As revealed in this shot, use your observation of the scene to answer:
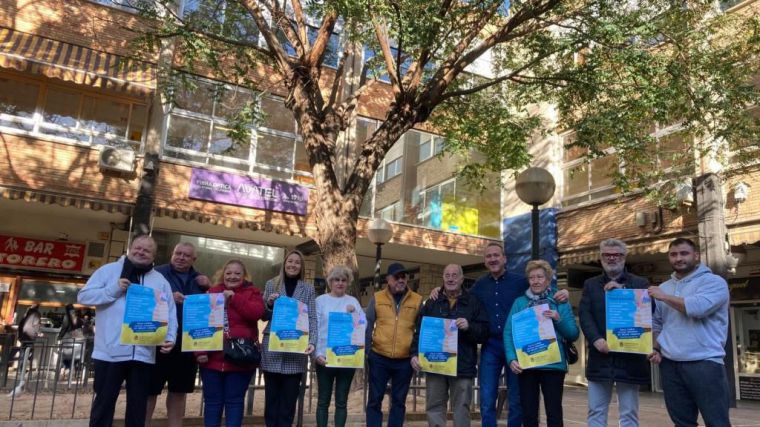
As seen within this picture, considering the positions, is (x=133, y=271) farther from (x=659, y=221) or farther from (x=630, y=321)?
(x=659, y=221)

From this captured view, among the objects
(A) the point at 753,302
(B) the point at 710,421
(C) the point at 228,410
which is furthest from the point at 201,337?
(A) the point at 753,302

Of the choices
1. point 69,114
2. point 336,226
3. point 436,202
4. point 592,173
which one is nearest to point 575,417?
point 336,226

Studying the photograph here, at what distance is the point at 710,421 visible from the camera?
4277mm

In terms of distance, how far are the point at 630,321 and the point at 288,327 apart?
2.77 m

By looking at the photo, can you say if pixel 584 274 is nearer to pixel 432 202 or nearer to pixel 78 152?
pixel 432 202

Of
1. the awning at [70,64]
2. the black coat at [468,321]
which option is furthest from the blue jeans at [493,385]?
the awning at [70,64]

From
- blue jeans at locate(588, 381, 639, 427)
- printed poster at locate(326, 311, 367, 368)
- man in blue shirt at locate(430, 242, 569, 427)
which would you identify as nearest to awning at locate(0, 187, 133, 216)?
printed poster at locate(326, 311, 367, 368)

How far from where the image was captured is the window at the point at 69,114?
42.5ft

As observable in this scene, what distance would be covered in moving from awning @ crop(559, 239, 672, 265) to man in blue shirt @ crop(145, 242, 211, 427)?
11672 millimetres

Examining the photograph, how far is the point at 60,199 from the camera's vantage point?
11984mm

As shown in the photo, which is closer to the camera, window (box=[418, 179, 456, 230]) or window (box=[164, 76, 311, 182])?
window (box=[164, 76, 311, 182])

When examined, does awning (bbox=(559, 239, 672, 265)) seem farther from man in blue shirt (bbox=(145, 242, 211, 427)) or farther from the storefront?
man in blue shirt (bbox=(145, 242, 211, 427))

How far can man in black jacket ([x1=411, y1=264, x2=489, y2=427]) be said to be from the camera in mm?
5316

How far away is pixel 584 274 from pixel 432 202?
→ 5020mm
